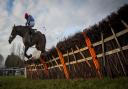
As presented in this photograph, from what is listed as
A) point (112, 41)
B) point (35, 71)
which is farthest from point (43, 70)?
point (112, 41)

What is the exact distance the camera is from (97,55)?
921cm

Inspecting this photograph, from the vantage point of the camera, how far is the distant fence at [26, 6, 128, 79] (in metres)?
7.69

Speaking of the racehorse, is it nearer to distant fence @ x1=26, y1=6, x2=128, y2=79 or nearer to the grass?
distant fence @ x1=26, y1=6, x2=128, y2=79

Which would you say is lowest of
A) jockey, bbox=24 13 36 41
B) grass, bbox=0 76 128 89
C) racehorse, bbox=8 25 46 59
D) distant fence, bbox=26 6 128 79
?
grass, bbox=0 76 128 89

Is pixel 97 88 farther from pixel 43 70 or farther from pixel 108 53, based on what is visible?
pixel 43 70

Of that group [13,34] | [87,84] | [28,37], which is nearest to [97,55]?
[87,84]

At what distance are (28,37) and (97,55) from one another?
10.7m

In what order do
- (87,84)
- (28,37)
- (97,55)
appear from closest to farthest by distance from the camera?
(87,84), (97,55), (28,37)

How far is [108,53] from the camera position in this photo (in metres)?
8.45

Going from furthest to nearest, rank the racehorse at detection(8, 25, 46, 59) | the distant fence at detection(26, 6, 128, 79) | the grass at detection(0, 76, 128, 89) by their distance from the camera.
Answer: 1. the racehorse at detection(8, 25, 46, 59)
2. the distant fence at detection(26, 6, 128, 79)
3. the grass at detection(0, 76, 128, 89)

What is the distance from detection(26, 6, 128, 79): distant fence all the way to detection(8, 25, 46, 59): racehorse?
5281 millimetres

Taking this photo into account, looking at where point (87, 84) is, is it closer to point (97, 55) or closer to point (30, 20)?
point (97, 55)

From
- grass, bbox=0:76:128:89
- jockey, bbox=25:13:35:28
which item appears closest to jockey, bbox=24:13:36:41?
jockey, bbox=25:13:35:28

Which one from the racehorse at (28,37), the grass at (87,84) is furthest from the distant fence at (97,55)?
the racehorse at (28,37)
